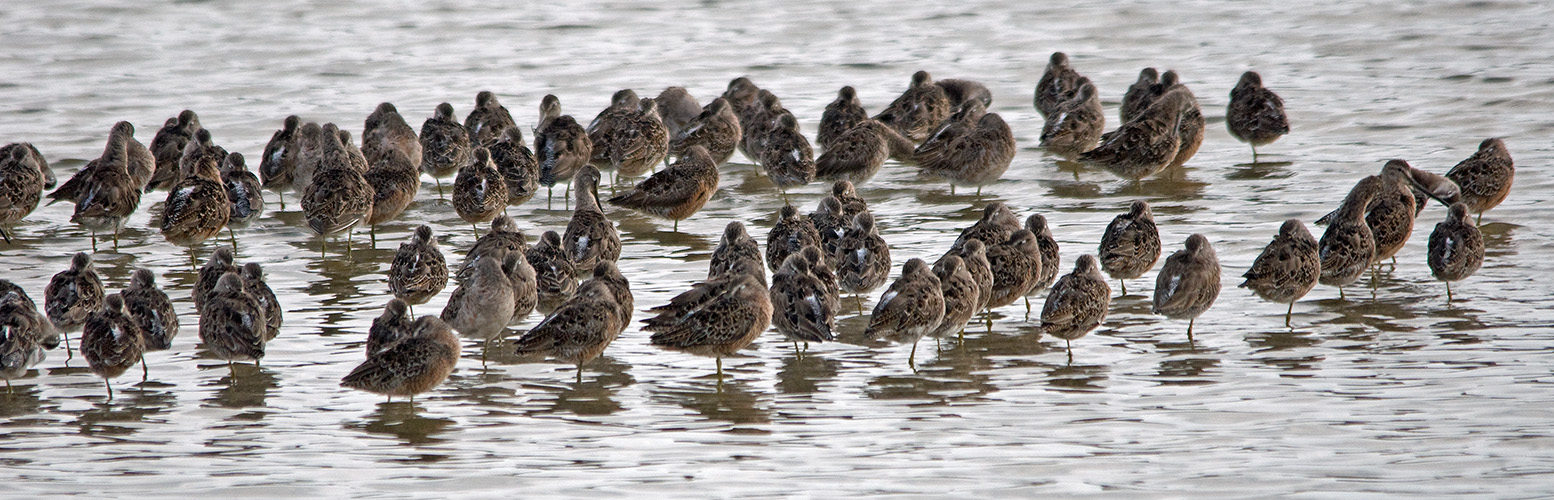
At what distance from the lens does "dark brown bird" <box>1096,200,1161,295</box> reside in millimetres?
10031

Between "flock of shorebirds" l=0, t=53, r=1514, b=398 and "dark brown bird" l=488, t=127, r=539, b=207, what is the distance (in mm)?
17

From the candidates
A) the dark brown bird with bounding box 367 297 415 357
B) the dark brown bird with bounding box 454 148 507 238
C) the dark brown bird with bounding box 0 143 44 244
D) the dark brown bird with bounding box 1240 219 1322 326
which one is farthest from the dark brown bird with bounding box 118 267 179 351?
the dark brown bird with bounding box 1240 219 1322 326

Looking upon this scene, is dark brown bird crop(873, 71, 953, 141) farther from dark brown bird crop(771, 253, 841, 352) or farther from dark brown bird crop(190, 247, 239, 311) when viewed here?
dark brown bird crop(190, 247, 239, 311)

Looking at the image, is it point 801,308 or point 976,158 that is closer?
point 801,308

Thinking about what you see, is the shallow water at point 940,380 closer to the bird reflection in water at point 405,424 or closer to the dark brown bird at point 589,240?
the bird reflection in water at point 405,424

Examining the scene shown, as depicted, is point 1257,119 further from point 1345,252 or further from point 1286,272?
point 1286,272

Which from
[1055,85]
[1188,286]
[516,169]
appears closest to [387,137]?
[516,169]

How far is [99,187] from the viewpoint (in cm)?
1183

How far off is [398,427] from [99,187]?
193 inches

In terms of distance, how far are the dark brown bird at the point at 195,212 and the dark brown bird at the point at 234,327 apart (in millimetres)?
2627

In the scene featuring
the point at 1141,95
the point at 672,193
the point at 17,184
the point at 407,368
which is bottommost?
the point at 407,368

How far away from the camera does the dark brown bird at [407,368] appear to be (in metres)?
8.03

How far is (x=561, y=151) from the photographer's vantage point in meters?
13.2

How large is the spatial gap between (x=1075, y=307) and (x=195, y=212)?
5.57m
